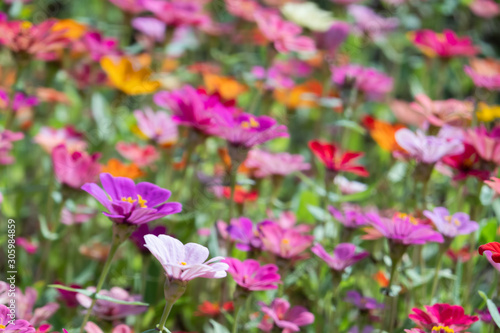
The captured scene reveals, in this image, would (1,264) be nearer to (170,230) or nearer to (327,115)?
(170,230)

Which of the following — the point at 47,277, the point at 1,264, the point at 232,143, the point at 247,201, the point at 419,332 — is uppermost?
the point at 232,143

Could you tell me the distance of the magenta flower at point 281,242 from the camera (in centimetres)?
91

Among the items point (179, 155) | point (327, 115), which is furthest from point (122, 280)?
point (327, 115)

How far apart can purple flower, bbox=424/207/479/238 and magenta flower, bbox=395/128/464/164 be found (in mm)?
91

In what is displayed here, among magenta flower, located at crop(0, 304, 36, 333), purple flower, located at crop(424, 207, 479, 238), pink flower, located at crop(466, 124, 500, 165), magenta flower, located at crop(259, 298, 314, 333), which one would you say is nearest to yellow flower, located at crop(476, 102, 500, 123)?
pink flower, located at crop(466, 124, 500, 165)

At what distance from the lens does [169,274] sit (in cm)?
67

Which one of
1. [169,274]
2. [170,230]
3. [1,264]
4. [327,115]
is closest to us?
[169,274]

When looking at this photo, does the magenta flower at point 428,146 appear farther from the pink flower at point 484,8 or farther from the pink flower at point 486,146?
the pink flower at point 484,8

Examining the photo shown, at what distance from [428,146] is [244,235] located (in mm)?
327

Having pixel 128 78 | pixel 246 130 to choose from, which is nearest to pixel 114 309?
pixel 246 130

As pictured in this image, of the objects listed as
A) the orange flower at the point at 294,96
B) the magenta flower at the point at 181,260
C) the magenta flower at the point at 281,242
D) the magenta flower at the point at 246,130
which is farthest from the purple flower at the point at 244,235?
the orange flower at the point at 294,96

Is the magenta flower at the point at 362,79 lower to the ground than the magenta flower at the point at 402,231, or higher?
lower

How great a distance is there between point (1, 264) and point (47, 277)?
0.98ft

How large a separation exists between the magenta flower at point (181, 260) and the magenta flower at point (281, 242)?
245mm
